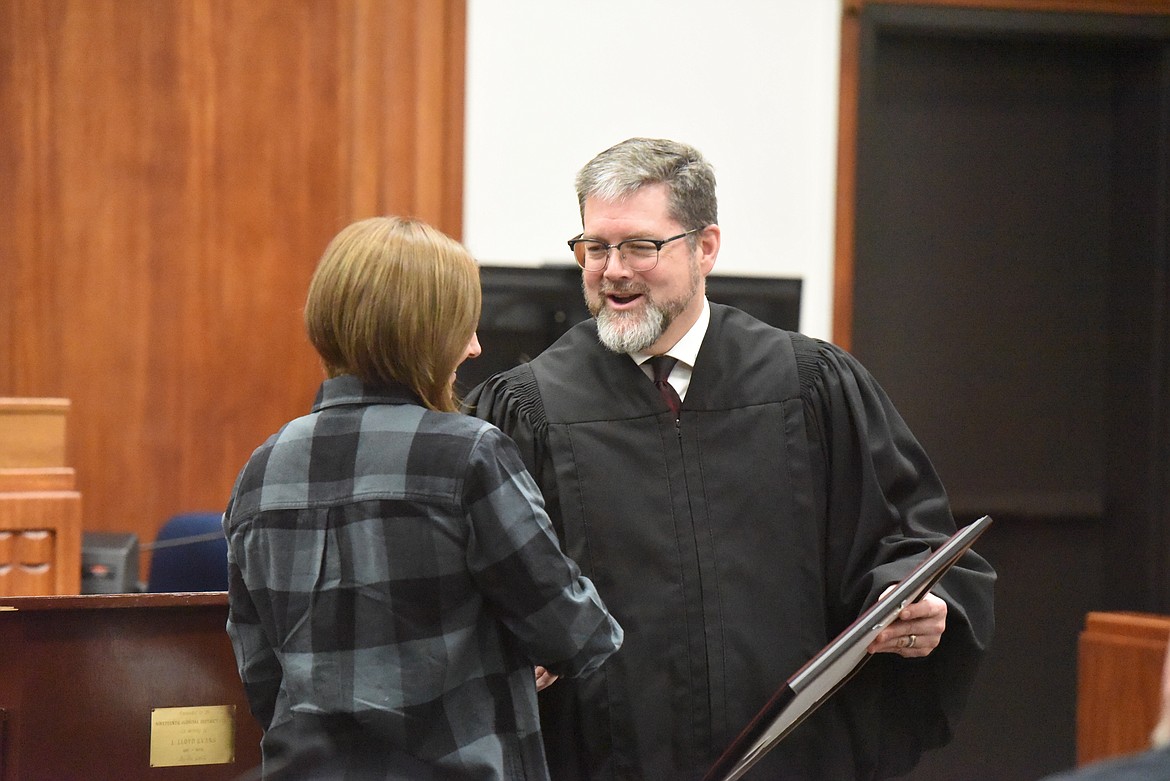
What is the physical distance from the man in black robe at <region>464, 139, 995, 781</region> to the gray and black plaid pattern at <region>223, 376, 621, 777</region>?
0.53 m

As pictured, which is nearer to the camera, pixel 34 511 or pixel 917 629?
pixel 917 629

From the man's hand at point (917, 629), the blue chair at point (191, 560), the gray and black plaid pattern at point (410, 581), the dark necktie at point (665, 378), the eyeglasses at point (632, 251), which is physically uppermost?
the eyeglasses at point (632, 251)

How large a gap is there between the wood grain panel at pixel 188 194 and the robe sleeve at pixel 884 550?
2435 millimetres

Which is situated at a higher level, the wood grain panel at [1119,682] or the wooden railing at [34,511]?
the wooden railing at [34,511]

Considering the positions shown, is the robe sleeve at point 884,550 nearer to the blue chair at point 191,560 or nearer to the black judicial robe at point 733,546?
the black judicial robe at point 733,546

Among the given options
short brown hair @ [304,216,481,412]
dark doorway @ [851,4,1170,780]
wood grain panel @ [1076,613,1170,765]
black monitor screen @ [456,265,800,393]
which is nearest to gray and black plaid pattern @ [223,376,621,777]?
short brown hair @ [304,216,481,412]

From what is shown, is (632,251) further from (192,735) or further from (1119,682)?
(1119,682)

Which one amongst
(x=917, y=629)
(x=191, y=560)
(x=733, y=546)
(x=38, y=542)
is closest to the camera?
(x=917, y=629)

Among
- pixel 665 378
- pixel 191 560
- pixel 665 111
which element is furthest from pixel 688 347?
pixel 665 111

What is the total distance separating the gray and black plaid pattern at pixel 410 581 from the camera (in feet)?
5.19

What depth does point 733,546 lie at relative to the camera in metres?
2.23

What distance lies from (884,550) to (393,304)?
1.04 m

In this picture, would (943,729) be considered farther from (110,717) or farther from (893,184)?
(893,184)

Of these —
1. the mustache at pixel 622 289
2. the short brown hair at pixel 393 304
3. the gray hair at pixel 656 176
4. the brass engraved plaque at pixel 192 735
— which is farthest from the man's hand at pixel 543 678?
the gray hair at pixel 656 176
